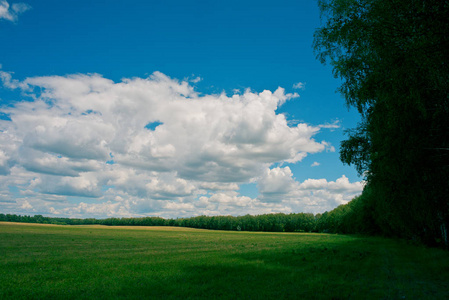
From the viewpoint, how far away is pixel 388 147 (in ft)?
47.3

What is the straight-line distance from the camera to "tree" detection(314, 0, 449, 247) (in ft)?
29.6

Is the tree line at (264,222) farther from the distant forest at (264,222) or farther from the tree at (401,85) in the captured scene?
the tree at (401,85)

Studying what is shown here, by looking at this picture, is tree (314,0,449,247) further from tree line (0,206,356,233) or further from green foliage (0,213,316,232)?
green foliage (0,213,316,232)

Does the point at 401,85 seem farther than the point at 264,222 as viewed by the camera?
No

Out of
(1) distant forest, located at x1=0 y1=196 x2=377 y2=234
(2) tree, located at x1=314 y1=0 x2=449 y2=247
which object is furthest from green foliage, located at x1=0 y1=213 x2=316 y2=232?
(2) tree, located at x1=314 y1=0 x2=449 y2=247

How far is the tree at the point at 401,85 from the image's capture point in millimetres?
9016

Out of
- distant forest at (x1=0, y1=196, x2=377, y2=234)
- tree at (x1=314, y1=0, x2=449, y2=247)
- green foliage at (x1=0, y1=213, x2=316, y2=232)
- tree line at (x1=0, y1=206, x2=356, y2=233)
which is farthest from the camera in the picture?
green foliage at (x1=0, y1=213, x2=316, y2=232)

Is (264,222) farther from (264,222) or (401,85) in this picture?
(401,85)

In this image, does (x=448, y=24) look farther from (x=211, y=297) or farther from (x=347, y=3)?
(x=211, y=297)

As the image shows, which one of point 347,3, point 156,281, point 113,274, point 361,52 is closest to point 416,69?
point 361,52

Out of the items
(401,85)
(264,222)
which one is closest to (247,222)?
(264,222)

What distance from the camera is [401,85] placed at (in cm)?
1058

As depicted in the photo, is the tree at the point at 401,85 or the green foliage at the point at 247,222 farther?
the green foliage at the point at 247,222

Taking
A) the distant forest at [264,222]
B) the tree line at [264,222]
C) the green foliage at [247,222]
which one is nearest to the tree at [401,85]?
the distant forest at [264,222]
